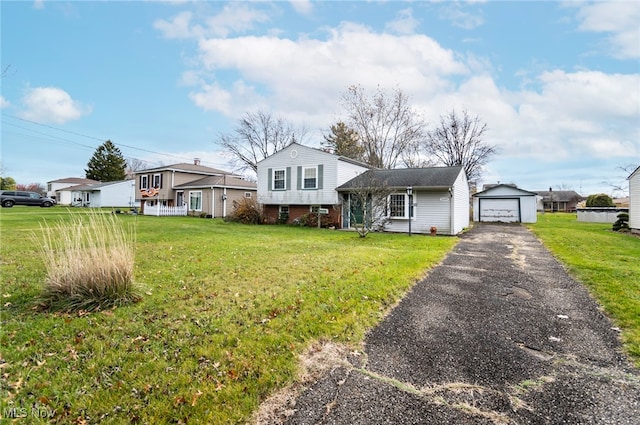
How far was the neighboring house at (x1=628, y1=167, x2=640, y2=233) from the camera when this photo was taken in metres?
15.1

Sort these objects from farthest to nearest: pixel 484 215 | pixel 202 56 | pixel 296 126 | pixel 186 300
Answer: pixel 296 126, pixel 484 215, pixel 202 56, pixel 186 300

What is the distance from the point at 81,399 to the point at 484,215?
2940 centimetres

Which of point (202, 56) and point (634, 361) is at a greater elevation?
point (202, 56)

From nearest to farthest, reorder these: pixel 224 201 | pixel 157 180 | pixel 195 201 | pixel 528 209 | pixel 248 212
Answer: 1. pixel 248 212
2. pixel 528 209
3. pixel 224 201
4. pixel 195 201
5. pixel 157 180

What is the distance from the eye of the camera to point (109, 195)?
4072 cm

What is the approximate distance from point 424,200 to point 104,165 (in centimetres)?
5426

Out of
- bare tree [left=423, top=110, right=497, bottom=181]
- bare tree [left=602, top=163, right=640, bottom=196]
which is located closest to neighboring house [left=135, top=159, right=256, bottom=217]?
bare tree [left=423, top=110, right=497, bottom=181]

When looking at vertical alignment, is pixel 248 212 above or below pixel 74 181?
below

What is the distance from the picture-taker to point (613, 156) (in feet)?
94.1

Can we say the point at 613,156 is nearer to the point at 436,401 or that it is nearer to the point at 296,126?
the point at 296,126

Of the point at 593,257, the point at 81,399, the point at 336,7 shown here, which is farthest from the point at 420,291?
the point at 336,7

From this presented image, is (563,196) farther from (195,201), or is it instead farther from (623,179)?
(195,201)

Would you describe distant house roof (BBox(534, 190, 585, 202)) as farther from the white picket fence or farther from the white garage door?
the white picket fence

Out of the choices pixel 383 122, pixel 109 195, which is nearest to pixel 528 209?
pixel 383 122
